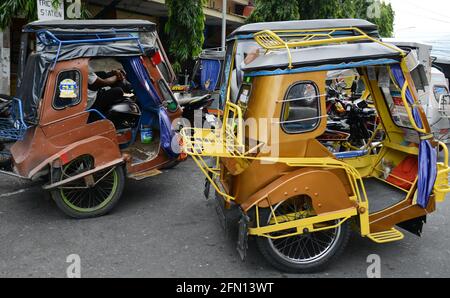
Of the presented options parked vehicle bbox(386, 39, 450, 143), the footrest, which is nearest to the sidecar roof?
the footrest

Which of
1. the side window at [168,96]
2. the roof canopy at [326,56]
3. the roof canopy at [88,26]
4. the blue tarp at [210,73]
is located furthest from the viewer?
the blue tarp at [210,73]

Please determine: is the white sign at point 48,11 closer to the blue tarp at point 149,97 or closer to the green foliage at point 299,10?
the blue tarp at point 149,97

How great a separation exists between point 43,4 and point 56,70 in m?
2.80

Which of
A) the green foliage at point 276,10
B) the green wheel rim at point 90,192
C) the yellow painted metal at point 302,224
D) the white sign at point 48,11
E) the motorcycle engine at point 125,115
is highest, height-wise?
the green foliage at point 276,10

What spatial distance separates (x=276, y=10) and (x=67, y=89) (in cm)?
1102

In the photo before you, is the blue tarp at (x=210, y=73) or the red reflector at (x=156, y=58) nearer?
the red reflector at (x=156, y=58)

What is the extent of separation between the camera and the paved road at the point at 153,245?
12.9 ft

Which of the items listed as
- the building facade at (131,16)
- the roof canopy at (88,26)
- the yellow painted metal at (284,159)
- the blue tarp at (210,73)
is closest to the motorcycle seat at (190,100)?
the blue tarp at (210,73)

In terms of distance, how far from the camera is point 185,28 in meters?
10.9

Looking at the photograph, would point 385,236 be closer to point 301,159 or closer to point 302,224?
point 302,224

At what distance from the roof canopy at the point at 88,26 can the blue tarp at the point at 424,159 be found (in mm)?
3165

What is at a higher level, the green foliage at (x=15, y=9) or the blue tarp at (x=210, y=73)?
the green foliage at (x=15, y=9)
